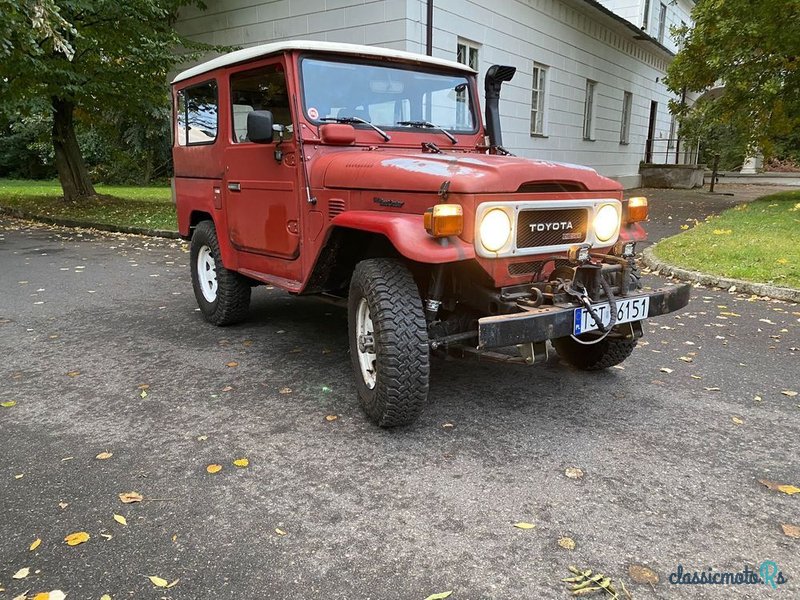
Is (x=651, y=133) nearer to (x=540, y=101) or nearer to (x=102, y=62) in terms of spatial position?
(x=540, y=101)

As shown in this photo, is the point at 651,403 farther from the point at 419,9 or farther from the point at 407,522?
the point at 419,9

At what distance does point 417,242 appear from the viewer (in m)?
3.12

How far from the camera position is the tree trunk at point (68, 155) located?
1532 cm

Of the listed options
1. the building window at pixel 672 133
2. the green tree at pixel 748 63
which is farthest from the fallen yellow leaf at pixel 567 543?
the building window at pixel 672 133

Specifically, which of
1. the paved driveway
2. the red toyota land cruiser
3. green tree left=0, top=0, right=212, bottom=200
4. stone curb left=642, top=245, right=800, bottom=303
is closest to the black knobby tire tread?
the red toyota land cruiser

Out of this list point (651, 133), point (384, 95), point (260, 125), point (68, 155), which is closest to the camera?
point (260, 125)

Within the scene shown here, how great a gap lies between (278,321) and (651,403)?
328 centimetres

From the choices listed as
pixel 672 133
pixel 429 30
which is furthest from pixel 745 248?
pixel 672 133

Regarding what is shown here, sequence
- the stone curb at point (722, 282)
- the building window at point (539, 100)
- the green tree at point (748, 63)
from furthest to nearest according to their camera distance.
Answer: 1. the building window at point (539, 100)
2. the green tree at point (748, 63)
3. the stone curb at point (722, 282)

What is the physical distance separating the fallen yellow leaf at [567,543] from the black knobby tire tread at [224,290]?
358cm

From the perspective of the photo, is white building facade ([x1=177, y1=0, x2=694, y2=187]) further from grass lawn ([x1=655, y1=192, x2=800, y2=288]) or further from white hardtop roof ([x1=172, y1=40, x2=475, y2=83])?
white hardtop roof ([x1=172, y1=40, x2=475, y2=83])

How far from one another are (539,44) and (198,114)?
1290cm

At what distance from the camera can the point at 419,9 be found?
1185 cm

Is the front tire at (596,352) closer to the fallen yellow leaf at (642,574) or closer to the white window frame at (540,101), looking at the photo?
the fallen yellow leaf at (642,574)
